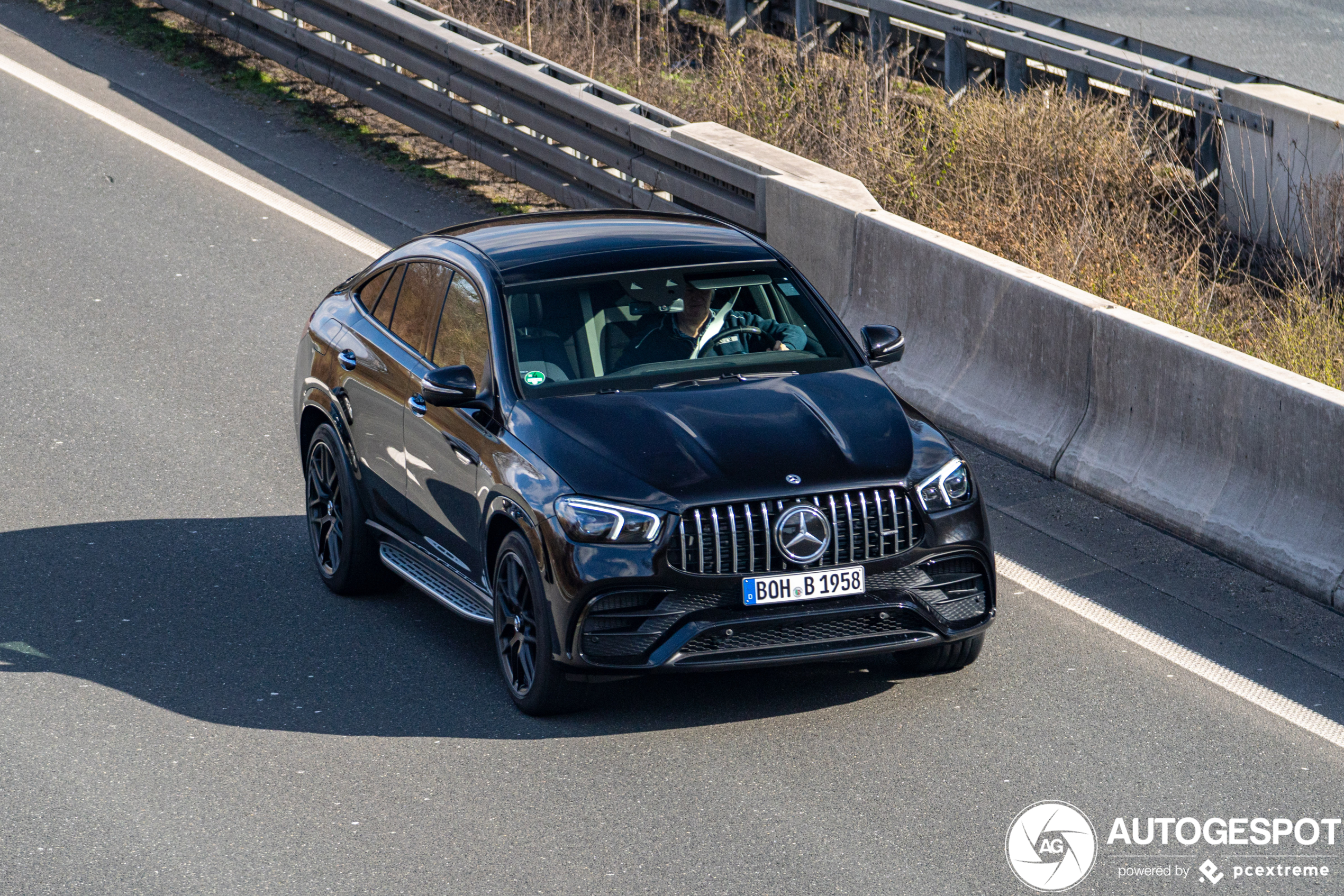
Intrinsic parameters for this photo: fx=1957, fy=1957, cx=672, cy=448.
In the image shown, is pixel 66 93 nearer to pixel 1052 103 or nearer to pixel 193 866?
pixel 1052 103

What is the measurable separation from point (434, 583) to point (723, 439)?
1.74m

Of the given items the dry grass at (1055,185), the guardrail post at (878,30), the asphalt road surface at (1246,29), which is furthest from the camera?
the asphalt road surface at (1246,29)

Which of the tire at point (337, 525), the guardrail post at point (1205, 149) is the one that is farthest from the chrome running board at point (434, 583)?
the guardrail post at point (1205, 149)

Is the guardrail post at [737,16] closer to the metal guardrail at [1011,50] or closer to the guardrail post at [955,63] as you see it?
the metal guardrail at [1011,50]

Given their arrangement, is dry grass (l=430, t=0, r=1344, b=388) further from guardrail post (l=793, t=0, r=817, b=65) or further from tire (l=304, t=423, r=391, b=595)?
tire (l=304, t=423, r=391, b=595)

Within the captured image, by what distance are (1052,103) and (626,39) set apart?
5.52 metres

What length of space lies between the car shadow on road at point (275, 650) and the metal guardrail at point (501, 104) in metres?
4.58

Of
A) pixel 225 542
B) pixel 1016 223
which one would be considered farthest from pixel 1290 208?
pixel 225 542

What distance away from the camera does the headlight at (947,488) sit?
7.40 m

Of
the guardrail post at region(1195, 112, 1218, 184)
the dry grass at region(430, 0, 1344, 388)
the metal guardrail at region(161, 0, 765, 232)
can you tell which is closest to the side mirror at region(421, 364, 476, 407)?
the dry grass at region(430, 0, 1344, 388)

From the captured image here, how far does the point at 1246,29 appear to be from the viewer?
61.6ft

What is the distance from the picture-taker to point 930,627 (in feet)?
24.4

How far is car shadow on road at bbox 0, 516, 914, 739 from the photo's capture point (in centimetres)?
768

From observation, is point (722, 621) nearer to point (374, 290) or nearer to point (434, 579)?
point (434, 579)
